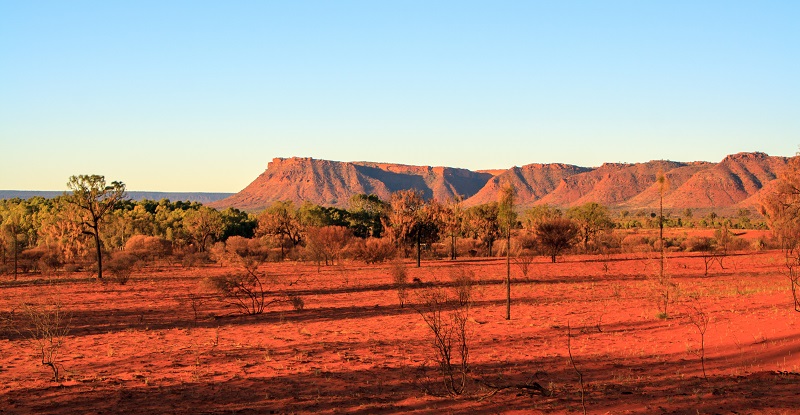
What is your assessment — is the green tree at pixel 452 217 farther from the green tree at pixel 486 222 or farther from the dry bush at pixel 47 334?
the dry bush at pixel 47 334

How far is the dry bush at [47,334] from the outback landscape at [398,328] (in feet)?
0.47

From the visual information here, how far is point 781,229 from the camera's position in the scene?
37781mm

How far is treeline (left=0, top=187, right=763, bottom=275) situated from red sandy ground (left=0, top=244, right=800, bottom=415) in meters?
18.7

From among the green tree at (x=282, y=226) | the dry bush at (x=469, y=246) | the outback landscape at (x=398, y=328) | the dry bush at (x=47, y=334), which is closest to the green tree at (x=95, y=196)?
the outback landscape at (x=398, y=328)

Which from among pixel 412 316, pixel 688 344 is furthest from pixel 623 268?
pixel 688 344

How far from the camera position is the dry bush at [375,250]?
5197 cm

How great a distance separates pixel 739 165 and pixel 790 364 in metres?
159

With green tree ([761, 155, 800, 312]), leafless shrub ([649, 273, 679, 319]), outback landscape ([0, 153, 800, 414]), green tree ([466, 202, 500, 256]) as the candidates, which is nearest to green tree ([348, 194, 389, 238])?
green tree ([466, 202, 500, 256])

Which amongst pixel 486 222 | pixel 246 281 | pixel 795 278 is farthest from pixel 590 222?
pixel 795 278

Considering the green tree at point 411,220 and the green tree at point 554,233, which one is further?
the green tree at point 554,233

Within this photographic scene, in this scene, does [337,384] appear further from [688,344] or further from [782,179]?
[782,179]

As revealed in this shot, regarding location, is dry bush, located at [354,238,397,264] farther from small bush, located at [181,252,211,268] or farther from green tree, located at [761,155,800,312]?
green tree, located at [761,155,800,312]

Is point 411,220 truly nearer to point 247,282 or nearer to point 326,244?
point 326,244

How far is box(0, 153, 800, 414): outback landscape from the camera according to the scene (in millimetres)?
11797
